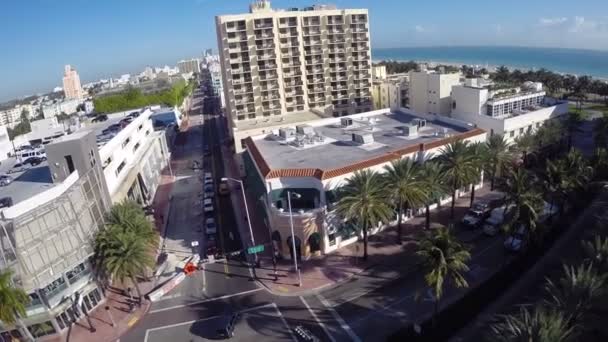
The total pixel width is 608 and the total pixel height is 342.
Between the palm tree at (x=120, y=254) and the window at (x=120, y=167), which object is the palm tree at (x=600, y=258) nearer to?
the palm tree at (x=120, y=254)

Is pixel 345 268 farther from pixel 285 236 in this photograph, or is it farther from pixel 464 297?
pixel 464 297

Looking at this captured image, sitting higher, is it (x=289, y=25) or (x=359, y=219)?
(x=289, y=25)

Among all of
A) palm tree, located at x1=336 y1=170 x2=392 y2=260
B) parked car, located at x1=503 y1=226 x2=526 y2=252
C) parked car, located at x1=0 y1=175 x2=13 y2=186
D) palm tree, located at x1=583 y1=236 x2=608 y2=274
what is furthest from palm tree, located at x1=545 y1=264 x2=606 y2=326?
parked car, located at x1=0 y1=175 x2=13 y2=186

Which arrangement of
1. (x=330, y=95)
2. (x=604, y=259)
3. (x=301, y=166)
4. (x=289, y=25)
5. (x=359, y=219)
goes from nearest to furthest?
1. (x=604, y=259)
2. (x=359, y=219)
3. (x=301, y=166)
4. (x=289, y=25)
5. (x=330, y=95)

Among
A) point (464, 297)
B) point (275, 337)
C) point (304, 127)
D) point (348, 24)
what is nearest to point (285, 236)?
point (275, 337)

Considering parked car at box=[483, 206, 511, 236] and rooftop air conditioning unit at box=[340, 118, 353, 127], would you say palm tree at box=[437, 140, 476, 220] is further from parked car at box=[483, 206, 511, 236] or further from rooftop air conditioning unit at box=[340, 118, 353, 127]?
rooftop air conditioning unit at box=[340, 118, 353, 127]

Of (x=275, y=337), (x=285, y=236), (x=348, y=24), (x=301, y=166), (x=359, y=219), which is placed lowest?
(x=275, y=337)

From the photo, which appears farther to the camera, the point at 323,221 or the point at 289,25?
the point at 289,25

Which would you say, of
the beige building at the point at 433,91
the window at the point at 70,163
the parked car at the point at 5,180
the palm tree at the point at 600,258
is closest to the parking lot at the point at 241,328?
the window at the point at 70,163
